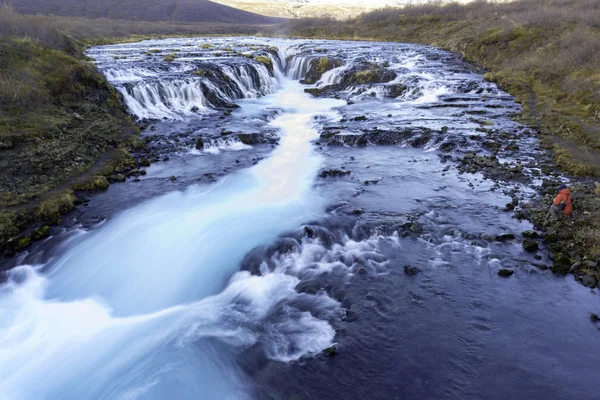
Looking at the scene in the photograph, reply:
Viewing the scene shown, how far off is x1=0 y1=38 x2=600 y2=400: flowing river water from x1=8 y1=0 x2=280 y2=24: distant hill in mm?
127170

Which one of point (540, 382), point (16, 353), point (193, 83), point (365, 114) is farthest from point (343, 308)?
point (193, 83)

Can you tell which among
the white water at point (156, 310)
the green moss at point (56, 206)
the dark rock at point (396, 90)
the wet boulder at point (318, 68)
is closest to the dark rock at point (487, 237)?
the white water at point (156, 310)

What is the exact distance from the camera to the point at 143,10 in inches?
5305

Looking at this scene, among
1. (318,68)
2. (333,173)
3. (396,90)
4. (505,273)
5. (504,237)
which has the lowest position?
(333,173)

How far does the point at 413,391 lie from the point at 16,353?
9001 mm

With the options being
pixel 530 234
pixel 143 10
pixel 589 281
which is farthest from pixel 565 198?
pixel 143 10

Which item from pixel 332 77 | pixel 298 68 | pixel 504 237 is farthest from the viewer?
pixel 298 68

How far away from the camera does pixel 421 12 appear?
3533 inches

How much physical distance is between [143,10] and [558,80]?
473 feet

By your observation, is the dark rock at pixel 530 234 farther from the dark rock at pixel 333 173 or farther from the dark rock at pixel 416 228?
the dark rock at pixel 333 173

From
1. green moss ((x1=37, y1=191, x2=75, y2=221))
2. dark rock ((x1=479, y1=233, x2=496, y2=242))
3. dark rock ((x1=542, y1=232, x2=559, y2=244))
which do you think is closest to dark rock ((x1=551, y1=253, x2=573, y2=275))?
dark rock ((x1=542, y1=232, x2=559, y2=244))

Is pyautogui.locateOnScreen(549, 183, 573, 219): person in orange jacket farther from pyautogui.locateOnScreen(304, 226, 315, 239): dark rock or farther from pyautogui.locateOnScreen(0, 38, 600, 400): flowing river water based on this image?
pyautogui.locateOnScreen(304, 226, 315, 239): dark rock

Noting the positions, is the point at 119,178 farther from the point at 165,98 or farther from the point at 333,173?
the point at 165,98

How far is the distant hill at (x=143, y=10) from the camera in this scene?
4543 inches
